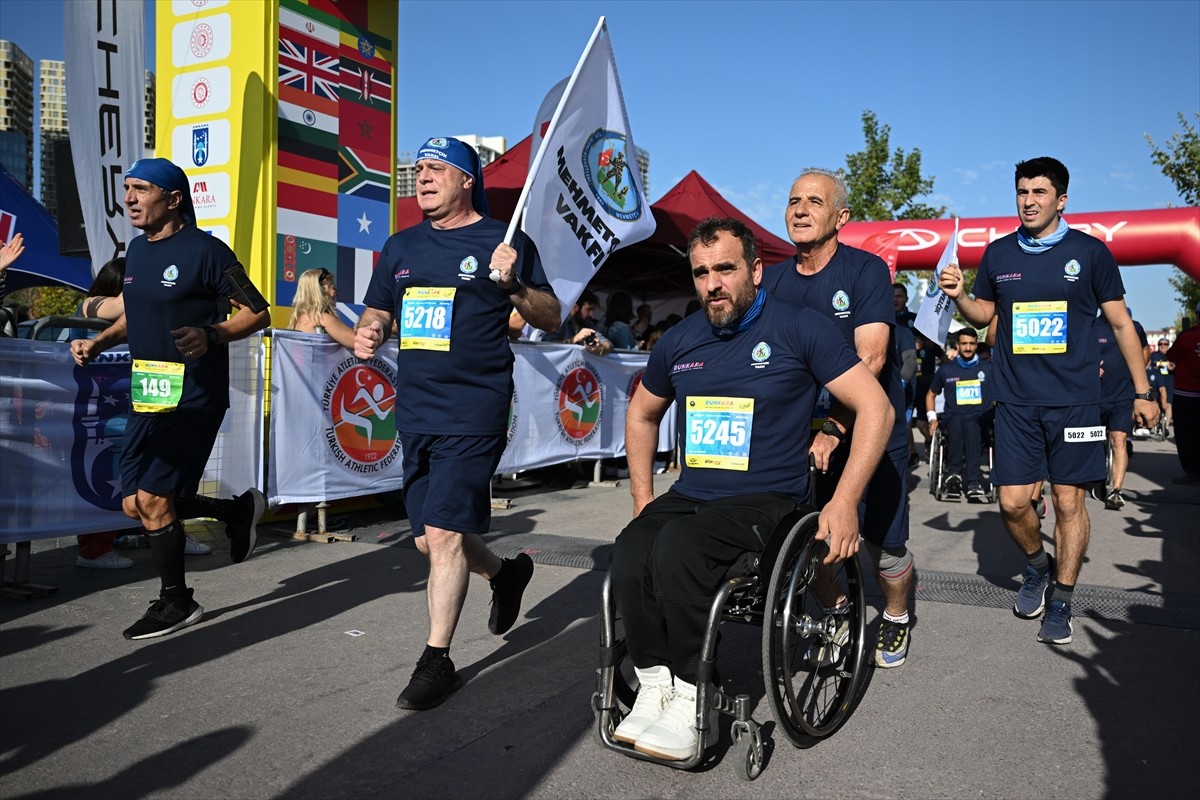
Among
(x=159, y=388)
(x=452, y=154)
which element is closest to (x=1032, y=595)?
(x=452, y=154)

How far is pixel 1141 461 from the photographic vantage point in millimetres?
15438

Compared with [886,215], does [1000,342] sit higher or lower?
lower

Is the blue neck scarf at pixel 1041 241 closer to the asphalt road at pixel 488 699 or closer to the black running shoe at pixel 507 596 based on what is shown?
the asphalt road at pixel 488 699

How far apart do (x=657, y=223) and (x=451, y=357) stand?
785 cm

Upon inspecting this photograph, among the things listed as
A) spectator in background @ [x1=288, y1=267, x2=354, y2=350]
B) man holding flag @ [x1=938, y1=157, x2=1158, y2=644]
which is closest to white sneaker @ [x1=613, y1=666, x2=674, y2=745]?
man holding flag @ [x1=938, y1=157, x2=1158, y2=644]

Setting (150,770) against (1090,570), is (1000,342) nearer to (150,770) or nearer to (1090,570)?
(1090,570)

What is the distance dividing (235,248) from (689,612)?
5864mm

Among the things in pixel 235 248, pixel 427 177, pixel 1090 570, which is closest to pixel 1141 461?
pixel 1090 570

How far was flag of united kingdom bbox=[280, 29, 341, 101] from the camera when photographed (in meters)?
7.67

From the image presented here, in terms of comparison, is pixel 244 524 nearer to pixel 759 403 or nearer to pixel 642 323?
pixel 759 403

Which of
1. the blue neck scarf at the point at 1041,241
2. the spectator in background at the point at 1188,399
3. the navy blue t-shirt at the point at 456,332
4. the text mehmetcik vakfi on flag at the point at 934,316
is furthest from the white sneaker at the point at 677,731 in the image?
the spectator in background at the point at 1188,399

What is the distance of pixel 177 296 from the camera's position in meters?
4.46

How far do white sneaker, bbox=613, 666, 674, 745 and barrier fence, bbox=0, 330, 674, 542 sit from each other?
3.69 metres

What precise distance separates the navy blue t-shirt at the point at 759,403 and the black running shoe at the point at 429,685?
1081mm
